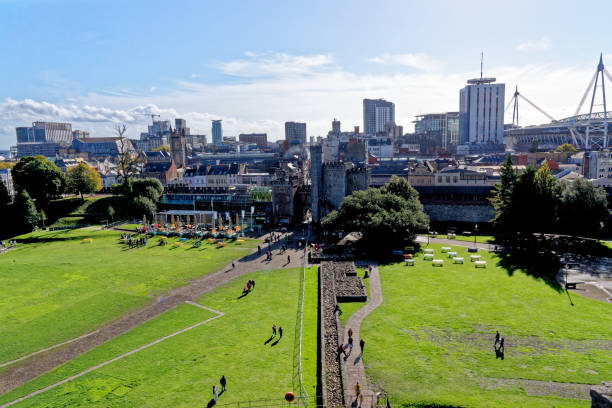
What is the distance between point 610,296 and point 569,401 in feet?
63.0

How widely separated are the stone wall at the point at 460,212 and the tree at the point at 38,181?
3040 inches

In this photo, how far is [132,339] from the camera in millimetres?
30906

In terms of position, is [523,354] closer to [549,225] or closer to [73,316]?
[549,225]

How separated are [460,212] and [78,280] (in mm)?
59546

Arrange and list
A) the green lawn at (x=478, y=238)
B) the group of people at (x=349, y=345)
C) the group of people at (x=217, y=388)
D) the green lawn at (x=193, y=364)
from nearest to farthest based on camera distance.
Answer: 1. the group of people at (x=217, y=388)
2. the green lawn at (x=193, y=364)
3. the group of people at (x=349, y=345)
4. the green lawn at (x=478, y=238)

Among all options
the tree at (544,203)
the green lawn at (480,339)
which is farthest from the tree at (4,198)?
the tree at (544,203)

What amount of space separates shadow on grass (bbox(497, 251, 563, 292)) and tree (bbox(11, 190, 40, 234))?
80.6 m

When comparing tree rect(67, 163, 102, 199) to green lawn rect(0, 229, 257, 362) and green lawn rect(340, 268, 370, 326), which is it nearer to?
green lawn rect(0, 229, 257, 362)

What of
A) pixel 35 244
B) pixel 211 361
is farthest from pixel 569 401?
pixel 35 244

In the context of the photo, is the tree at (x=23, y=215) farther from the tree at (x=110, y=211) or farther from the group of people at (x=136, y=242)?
the group of people at (x=136, y=242)

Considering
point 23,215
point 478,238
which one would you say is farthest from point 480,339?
point 23,215

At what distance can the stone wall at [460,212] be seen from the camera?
221 ft

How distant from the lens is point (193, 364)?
26844mm

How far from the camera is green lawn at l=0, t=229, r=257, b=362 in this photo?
3357 cm
